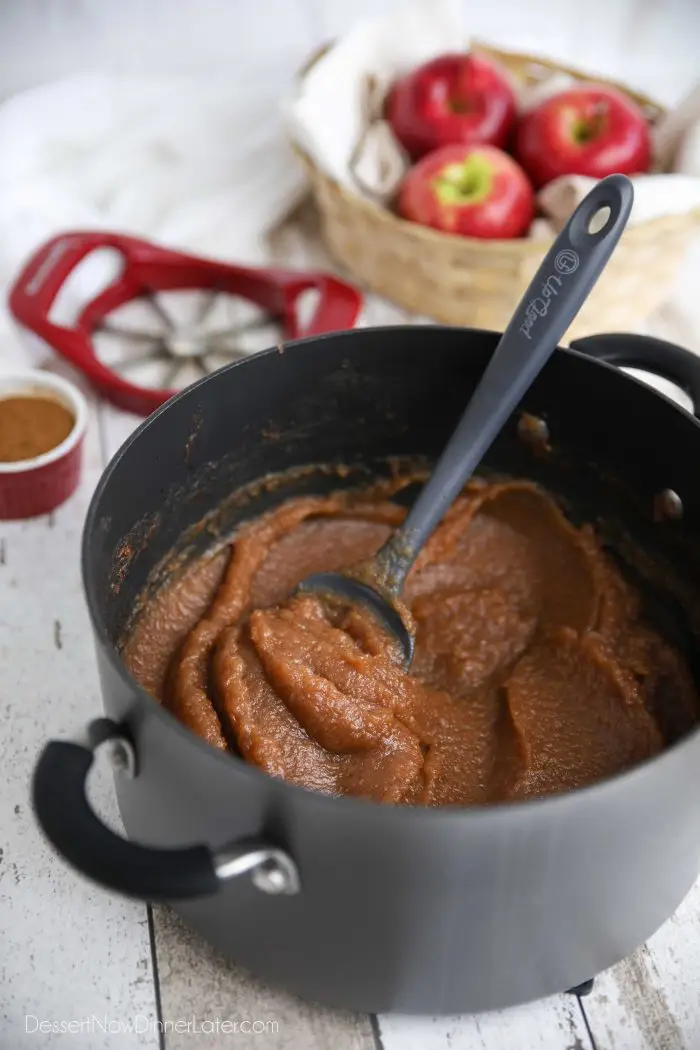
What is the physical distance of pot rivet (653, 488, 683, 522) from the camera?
114cm

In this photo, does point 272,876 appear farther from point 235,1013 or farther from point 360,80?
point 360,80

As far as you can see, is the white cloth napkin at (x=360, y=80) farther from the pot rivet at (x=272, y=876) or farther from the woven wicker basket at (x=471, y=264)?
the pot rivet at (x=272, y=876)

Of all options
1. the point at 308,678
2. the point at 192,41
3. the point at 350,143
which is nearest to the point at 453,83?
the point at 350,143

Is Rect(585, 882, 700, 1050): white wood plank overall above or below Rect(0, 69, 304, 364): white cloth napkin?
below

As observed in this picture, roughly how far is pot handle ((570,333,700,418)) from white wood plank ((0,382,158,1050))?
650mm

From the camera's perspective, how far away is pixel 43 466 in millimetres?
1314

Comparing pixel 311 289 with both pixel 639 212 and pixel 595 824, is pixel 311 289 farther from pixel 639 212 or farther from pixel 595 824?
pixel 595 824

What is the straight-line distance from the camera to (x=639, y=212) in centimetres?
140

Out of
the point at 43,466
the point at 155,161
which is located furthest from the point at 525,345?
the point at 155,161

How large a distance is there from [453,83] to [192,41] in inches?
22.5

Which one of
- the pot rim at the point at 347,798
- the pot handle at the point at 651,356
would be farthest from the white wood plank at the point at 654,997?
the pot handle at the point at 651,356

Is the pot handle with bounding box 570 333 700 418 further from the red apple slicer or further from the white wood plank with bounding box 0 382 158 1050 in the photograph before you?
the white wood plank with bounding box 0 382 158 1050

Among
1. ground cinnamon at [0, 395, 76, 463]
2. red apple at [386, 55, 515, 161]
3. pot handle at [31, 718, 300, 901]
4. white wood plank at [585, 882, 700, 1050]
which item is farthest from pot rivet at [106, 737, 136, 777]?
red apple at [386, 55, 515, 161]

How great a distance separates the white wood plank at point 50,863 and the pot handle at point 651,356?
650 millimetres
